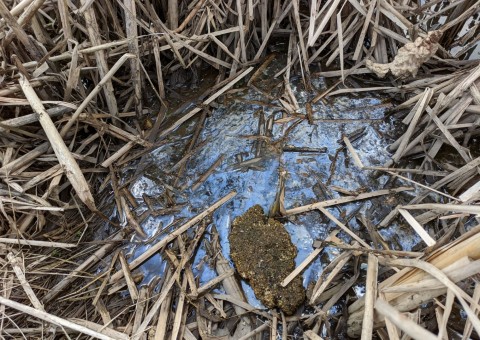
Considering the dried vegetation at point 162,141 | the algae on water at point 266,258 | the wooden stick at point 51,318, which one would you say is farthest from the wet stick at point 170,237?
the wooden stick at point 51,318

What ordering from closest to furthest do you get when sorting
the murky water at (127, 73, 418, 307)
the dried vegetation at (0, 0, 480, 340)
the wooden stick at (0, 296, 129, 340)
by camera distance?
1. the wooden stick at (0, 296, 129, 340)
2. the dried vegetation at (0, 0, 480, 340)
3. the murky water at (127, 73, 418, 307)

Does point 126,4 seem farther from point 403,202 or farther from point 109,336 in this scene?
point 403,202

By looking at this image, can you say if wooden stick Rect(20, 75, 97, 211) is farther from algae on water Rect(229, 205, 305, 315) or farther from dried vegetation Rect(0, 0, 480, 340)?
algae on water Rect(229, 205, 305, 315)

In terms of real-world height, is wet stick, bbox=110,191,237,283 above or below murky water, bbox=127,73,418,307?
below

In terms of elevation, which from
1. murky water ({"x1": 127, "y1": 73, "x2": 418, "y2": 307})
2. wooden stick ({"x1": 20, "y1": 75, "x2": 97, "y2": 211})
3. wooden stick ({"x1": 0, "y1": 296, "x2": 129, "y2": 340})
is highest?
wooden stick ({"x1": 20, "y1": 75, "x2": 97, "y2": 211})

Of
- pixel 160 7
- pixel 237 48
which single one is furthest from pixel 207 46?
pixel 160 7

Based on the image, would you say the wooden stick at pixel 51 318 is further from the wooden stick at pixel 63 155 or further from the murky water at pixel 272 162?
the wooden stick at pixel 63 155

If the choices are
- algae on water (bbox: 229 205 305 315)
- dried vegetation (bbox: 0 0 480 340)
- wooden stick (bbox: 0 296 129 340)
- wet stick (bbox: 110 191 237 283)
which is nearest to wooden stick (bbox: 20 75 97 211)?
dried vegetation (bbox: 0 0 480 340)
